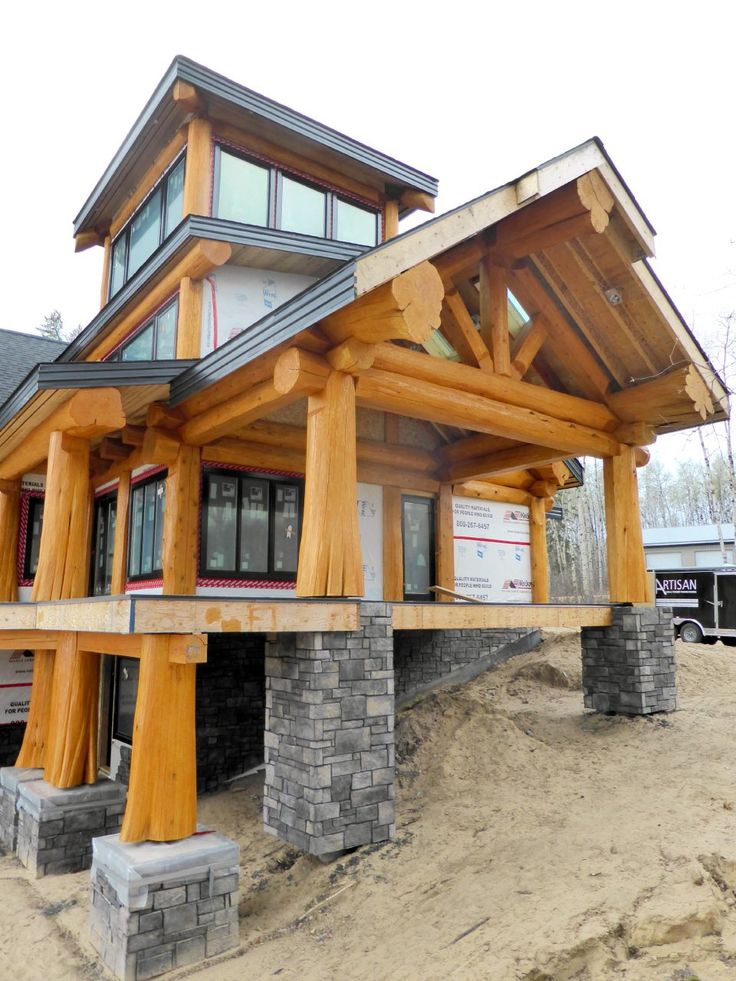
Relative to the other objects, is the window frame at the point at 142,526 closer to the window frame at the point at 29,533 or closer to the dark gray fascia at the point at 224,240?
the window frame at the point at 29,533

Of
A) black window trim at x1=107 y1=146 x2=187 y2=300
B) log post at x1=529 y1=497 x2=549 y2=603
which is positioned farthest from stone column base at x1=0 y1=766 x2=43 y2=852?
log post at x1=529 y1=497 x2=549 y2=603

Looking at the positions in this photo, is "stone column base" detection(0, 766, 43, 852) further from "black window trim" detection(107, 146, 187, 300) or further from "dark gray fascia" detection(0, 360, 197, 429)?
"black window trim" detection(107, 146, 187, 300)

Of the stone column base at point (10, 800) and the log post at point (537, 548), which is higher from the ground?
the log post at point (537, 548)

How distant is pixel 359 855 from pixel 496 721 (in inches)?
121

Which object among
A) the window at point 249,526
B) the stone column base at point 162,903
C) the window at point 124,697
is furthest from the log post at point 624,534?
the window at point 124,697

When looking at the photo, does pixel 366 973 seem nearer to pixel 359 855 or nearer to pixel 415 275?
pixel 359 855

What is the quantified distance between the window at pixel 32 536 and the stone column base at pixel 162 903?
7957 mm

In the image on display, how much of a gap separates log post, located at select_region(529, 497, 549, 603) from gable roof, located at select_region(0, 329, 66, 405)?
390 inches

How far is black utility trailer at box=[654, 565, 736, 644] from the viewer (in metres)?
17.9

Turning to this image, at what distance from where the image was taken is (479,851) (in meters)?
5.77

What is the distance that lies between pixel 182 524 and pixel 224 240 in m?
3.78

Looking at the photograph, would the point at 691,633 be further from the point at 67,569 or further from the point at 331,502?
the point at 67,569

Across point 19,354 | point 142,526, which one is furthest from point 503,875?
point 19,354

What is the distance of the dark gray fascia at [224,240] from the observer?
29.9 ft
